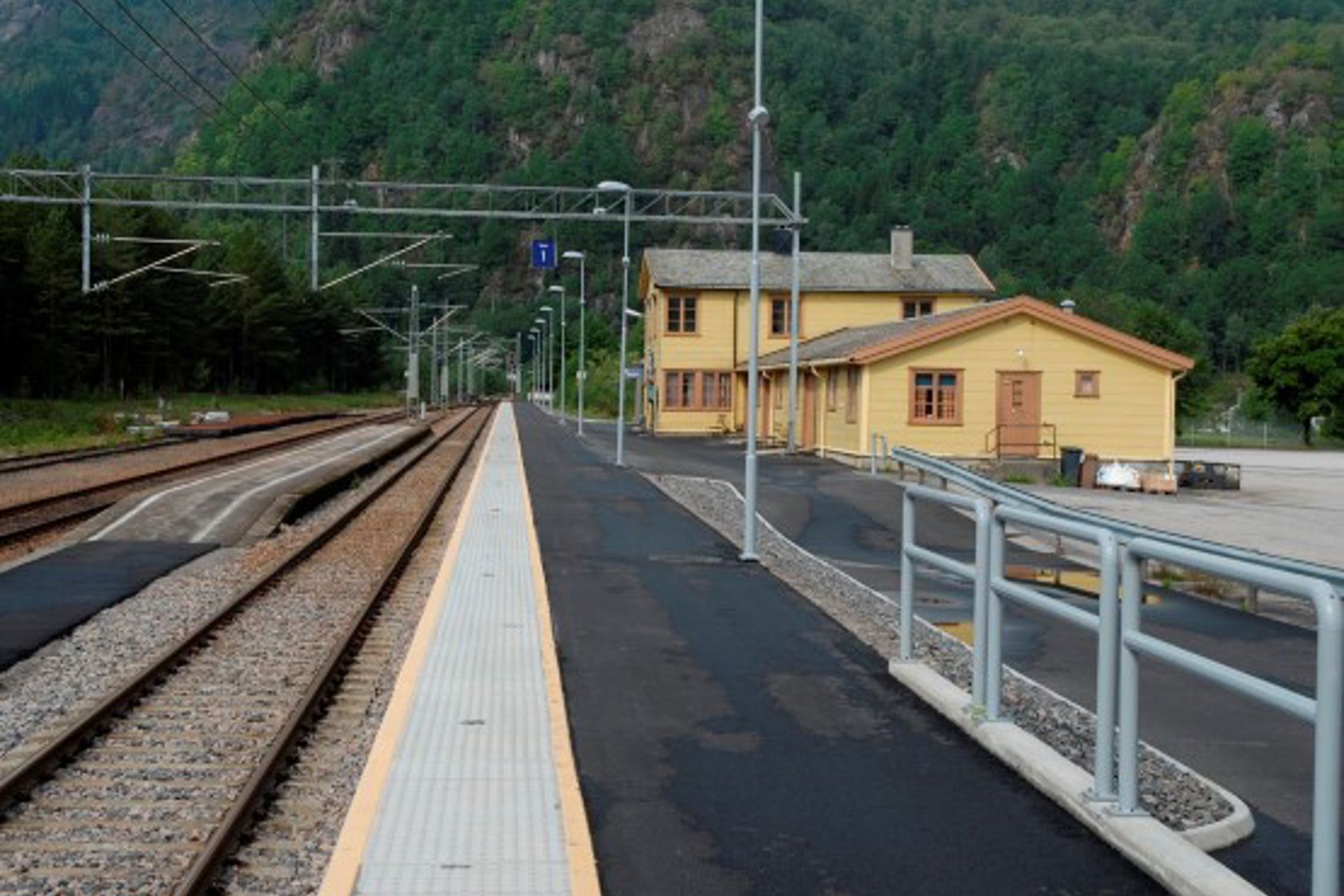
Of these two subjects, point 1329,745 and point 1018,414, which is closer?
point 1329,745

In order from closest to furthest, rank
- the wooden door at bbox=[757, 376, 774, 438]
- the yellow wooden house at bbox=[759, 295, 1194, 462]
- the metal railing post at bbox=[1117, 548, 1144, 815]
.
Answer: the metal railing post at bbox=[1117, 548, 1144, 815] → the yellow wooden house at bbox=[759, 295, 1194, 462] → the wooden door at bbox=[757, 376, 774, 438]

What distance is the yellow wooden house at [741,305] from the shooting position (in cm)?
5853

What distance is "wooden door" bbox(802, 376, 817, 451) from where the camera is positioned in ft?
152

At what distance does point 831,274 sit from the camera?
5916 cm

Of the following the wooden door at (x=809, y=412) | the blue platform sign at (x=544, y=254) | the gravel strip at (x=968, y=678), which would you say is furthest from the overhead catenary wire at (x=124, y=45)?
the wooden door at (x=809, y=412)

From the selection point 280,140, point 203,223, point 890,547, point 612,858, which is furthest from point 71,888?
point 203,223

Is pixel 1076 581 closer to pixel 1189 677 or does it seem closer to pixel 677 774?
pixel 677 774

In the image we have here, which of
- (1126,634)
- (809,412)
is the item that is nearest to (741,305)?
(809,412)

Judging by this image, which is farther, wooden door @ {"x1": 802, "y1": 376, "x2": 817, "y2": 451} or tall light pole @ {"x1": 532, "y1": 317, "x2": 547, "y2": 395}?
tall light pole @ {"x1": 532, "y1": 317, "x2": 547, "y2": 395}

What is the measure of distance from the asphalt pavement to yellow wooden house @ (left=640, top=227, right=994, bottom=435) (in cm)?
3238

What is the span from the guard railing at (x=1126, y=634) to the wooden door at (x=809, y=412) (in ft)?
117

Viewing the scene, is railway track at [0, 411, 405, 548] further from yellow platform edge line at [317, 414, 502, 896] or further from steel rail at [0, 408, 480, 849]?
yellow platform edge line at [317, 414, 502, 896]

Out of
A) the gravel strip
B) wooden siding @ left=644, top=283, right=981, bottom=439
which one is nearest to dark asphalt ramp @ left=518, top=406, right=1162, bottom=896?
the gravel strip

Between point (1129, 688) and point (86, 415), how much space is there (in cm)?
5454
